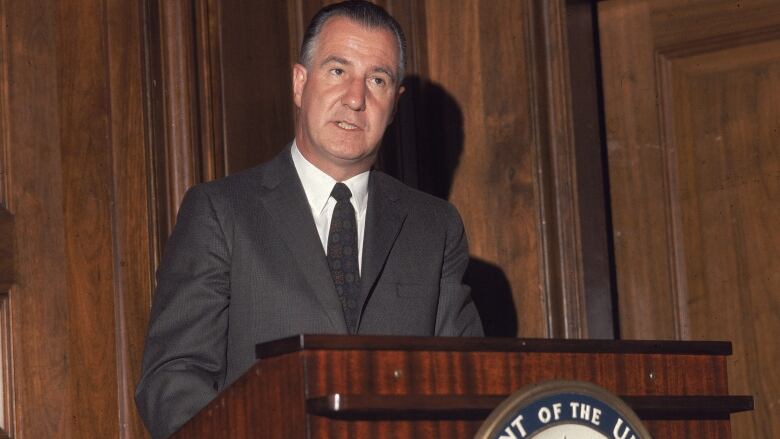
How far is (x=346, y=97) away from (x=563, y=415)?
1097 millimetres

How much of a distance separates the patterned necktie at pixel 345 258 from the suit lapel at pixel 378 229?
19mm

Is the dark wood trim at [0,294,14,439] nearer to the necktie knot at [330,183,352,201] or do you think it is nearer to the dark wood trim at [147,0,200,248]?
the dark wood trim at [147,0,200,248]

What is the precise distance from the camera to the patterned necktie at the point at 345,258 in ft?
7.65

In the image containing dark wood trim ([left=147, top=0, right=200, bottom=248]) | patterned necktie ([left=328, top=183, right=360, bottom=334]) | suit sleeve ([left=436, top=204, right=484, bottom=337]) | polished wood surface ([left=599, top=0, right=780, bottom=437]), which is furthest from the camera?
polished wood surface ([left=599, top=0, right=780, bottom=437])

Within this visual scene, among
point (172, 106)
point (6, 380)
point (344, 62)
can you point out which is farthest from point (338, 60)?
point (6, 380)

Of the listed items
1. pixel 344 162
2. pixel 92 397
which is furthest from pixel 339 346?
pixel 92 397

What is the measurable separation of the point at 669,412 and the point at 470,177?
170 cm

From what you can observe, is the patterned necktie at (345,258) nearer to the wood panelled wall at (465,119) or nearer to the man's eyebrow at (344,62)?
the man's eyebrow at (344,62)

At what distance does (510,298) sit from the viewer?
131 inches

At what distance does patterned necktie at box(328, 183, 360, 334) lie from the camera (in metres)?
2.33

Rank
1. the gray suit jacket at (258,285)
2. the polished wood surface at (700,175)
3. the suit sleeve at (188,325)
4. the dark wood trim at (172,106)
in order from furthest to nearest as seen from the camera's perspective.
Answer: the polished wood surface at (700,175), the dark wood trim at (172,106), the gray suit jacket at (258,285), the suit sleeve at (188,325)

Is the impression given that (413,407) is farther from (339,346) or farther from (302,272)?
(302,272)

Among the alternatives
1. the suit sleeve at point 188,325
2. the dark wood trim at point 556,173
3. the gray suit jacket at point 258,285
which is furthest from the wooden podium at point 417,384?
the dark wood trim at point 556,173

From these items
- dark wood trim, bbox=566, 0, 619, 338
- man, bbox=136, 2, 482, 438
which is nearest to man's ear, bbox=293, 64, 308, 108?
man, bbox=136, 2, 482, 438
